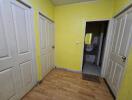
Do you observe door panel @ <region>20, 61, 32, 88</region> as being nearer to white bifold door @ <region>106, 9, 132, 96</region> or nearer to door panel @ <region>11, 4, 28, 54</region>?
door panel @ <region>11, 4, 28, 54</region>

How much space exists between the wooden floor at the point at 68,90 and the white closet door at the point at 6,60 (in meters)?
0.52

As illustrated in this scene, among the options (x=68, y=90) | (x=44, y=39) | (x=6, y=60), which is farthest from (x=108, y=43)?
(x=6, y=60)

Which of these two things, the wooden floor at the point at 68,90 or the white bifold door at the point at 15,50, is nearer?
the white bifold door at the point at 15,50

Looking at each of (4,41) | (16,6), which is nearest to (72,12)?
(16,6)

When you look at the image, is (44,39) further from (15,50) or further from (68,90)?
(68,90)

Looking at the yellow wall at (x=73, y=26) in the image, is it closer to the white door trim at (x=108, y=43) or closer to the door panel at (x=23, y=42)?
the white door trim at (x=108, y=43)

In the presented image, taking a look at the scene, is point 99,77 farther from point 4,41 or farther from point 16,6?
point 16,6

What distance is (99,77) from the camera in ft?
8.46

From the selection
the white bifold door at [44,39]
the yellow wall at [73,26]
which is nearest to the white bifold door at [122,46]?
the yellow wall at [73,26]

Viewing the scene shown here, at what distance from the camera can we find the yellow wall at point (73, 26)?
7.57 ft

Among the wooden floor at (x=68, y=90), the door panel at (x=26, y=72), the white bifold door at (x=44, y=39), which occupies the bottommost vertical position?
the wooden floor at (x=68, y=90)

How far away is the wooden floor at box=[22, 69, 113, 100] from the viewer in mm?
1648

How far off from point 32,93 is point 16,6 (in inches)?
74.8

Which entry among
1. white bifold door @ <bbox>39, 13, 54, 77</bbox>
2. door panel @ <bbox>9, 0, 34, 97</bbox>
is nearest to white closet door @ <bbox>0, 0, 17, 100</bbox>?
door panel @ <bbox>9, 0, 34, 97</bbox>
